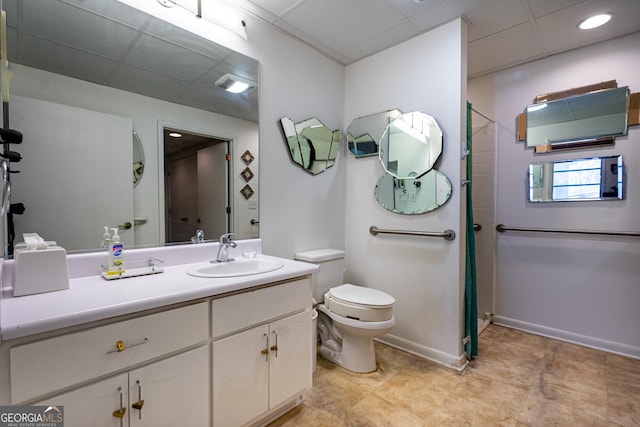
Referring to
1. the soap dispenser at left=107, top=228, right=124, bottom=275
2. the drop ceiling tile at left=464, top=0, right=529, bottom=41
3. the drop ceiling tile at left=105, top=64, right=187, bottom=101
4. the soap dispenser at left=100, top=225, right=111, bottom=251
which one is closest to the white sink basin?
the soap dispenser at left=107, top=228, right=124, bottom=275

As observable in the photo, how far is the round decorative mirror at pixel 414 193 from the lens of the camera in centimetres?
205

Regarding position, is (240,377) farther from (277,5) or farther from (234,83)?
(277,5)

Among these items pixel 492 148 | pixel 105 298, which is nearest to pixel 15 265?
pixel 105 298

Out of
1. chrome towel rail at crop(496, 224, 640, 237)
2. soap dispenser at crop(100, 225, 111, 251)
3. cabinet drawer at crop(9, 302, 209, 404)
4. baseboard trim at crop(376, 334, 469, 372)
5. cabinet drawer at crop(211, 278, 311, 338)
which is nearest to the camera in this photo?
cabinet drawer at crop(9, 302, 209, 404)

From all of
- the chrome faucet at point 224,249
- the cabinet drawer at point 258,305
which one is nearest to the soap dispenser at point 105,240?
the chrome faucet at point 224,249

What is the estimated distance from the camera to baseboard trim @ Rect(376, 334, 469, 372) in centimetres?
198

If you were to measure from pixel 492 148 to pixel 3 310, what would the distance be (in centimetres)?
331

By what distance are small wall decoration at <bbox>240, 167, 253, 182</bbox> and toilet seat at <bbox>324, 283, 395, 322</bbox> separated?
3.22 ft

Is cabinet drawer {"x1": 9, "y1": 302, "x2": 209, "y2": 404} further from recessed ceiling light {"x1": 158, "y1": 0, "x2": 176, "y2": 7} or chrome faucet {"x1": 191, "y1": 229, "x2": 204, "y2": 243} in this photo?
recessed ceiling light {"x1": 158, "y1": 0, "x2": 176, "y2": 7}

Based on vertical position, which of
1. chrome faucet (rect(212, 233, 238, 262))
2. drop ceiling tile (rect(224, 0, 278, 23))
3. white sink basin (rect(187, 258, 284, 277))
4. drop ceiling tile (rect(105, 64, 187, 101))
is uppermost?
drop ceiling tile (rect(224, 0, 278, 23))

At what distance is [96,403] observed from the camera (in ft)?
2.98

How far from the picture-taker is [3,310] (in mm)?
880

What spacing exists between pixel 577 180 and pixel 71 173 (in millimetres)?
3355

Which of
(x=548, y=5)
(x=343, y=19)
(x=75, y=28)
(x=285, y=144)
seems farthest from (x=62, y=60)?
(x=548, y=5)
